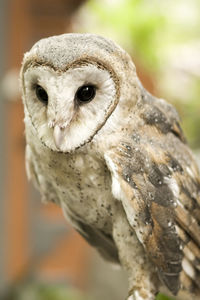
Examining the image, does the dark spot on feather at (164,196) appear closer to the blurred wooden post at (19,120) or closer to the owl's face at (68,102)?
the owl's face at (68,102)

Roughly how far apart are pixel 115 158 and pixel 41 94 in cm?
21

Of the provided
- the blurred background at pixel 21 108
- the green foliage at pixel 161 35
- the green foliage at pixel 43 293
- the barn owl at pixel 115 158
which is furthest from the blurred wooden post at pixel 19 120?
the barn owl at pixel 115 158

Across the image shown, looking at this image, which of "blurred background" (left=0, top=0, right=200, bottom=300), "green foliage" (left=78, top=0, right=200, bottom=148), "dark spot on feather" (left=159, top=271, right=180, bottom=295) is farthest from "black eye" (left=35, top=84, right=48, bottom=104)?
"green foliage" (left=78, top=0, right=200, bottom=148)

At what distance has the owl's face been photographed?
900 millimetres

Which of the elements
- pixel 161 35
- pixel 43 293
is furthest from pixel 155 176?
pixel 161 35

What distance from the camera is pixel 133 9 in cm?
435

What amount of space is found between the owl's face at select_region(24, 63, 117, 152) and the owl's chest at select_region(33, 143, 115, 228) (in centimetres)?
6

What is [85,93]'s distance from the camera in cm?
95

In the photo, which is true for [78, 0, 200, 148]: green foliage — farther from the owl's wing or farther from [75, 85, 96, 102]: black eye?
[75, 85, 96, 102]: black eye

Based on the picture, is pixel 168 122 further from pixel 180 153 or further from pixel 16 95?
pixel 16 95

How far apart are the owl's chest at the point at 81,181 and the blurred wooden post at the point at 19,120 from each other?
207 centimetres

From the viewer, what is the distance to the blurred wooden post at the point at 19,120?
3160 millimetres

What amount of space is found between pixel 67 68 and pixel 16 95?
241 centimetres

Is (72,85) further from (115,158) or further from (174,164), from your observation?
(174,164)
